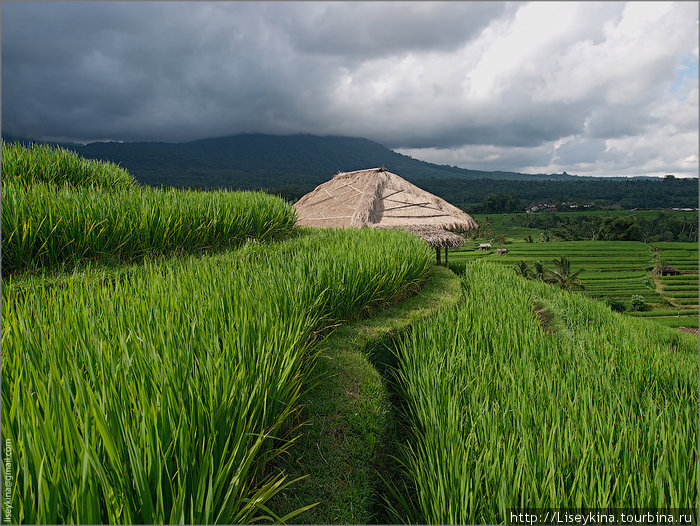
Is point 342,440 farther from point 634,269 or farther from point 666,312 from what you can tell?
point 634,269

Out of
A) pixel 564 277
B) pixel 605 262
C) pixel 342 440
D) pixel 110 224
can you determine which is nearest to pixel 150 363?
pixel 342 440

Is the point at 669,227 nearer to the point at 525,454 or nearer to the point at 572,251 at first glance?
the point at 572,251

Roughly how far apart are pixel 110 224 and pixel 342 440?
3.52 metres

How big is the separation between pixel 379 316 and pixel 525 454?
2191mm

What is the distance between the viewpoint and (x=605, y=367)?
2.70 metres

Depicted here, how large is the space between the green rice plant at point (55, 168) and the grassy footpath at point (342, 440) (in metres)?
4.49

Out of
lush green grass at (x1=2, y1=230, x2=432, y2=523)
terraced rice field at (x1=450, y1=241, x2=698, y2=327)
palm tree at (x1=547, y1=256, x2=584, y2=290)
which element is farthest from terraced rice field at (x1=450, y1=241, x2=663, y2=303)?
lush green grass at (x1=2, y1=230, x2=432, y2=523)

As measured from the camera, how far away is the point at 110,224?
12.2 feet

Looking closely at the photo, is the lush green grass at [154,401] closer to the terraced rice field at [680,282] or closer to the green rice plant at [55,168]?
the green rice plant at [55,168]

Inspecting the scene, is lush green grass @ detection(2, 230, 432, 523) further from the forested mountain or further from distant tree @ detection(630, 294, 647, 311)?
distant tree @ detection(630, 294, 647, 311)

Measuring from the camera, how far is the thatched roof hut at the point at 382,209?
831 cm

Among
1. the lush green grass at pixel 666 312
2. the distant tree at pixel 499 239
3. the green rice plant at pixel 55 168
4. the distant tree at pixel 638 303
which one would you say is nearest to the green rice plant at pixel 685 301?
the lush green grass at pixel 666 312

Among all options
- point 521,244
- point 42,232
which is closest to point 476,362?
point 42,232

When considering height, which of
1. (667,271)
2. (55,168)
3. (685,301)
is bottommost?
(685,301)
